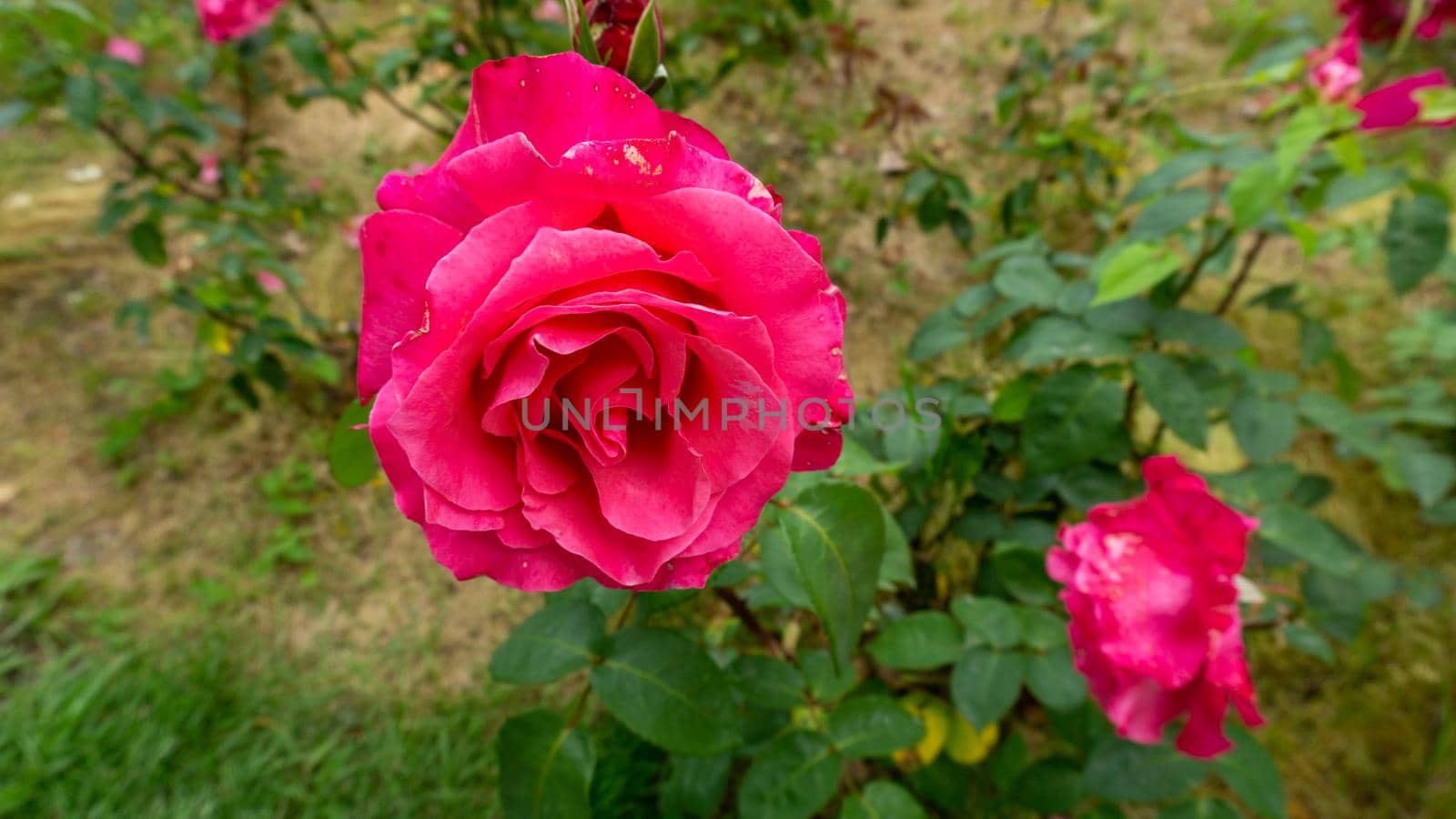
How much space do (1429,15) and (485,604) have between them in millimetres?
1966

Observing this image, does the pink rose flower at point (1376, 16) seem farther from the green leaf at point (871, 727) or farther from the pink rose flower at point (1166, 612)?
the green leaf at point (871, 727)

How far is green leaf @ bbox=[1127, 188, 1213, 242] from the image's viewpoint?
966 mm

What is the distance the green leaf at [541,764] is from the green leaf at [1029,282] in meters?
0.83

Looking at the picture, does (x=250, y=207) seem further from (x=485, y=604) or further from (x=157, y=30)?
(x=157, y=30)

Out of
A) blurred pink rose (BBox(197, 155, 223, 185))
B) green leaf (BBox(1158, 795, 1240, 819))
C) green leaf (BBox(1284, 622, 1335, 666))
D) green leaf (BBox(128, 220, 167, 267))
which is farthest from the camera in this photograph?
blurred pink rose (BBox(197, 155, 223, 185))

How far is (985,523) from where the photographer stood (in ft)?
3.72

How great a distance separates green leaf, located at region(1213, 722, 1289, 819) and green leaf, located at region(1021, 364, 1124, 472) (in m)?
0.42

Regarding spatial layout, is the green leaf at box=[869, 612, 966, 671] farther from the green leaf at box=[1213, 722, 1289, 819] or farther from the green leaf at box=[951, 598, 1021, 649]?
the green leaf at box=[1213, 722, 1289, 819]

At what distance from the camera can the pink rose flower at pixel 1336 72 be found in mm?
967

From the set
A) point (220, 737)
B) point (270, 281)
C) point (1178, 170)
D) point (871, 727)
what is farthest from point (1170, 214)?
point (270, 281)

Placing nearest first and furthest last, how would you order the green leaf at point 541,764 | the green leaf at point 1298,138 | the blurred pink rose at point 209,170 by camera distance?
the green leaf at point 541,764 → the green leaf at point 1298,138 → the blurred pink rose at point 209,170

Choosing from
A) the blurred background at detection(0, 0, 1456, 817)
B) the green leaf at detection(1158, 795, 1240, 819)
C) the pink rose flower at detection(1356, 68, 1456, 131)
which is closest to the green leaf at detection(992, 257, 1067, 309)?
the blurred background at detection(0, 0, 1456, 817)

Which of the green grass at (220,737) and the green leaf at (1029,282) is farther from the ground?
the green leaf at (1029,282)

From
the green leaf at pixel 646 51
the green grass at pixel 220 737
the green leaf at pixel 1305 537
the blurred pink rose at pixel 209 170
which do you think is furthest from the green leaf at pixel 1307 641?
the blurred pink rose at pixel 209 170
